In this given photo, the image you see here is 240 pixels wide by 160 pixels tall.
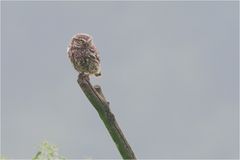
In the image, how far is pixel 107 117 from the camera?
3738mm

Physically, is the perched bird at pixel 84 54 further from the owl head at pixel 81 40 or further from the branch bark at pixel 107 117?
the branch bark at pixel 107 117

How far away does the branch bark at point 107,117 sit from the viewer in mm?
3557

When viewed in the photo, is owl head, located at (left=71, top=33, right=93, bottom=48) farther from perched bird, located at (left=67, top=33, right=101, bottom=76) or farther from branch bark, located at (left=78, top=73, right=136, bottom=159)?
branch bark, located at (left=78, top=73, right=136, bottom=159)

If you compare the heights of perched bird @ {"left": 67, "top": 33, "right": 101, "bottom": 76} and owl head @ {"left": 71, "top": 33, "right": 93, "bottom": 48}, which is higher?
owl head @ {"left": 71, "top": 33, "right": 93, "bottom": 48}

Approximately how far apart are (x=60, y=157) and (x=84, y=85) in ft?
3.08

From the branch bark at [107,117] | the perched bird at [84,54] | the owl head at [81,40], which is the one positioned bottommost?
the branch bark at [107,117]

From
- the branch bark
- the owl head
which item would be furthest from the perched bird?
the branch bark

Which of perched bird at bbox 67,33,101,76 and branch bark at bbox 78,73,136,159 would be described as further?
perched bird at bbox 67,33,101,76

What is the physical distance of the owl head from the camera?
227 inches

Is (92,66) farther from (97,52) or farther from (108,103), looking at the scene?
(108,103)

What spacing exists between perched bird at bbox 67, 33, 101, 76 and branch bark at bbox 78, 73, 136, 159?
1.61 metres

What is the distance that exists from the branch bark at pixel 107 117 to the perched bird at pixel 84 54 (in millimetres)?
1611

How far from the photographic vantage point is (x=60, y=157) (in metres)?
4.70

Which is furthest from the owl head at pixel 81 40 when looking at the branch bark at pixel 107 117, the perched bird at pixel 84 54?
the branch bark at pixel 107 117
